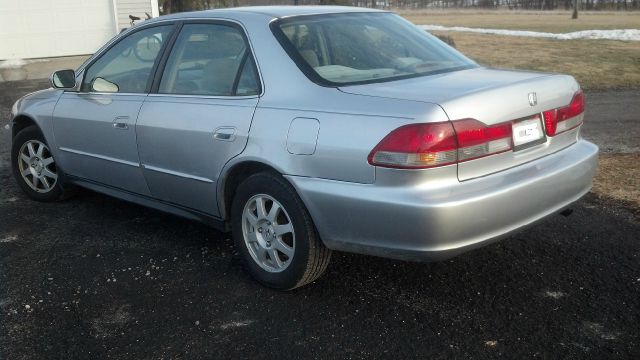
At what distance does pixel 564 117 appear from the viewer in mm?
3627

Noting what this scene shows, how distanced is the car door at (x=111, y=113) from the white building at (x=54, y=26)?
512 inches

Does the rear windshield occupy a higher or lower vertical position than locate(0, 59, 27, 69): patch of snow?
higher

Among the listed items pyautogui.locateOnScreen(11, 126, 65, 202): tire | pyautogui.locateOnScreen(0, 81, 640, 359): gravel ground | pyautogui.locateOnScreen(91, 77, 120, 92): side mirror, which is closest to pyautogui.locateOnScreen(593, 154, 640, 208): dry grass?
pyautogui.locateOnScreen(0, 81, 640, 359): gravel ground

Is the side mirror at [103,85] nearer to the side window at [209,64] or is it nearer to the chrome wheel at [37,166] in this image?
the side window at [209,64]

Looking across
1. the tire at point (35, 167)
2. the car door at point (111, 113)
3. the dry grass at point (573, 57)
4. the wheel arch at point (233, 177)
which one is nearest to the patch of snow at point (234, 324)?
the wheel arch at point (233, 177)

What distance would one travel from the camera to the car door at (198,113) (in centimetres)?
378

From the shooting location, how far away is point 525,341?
10.1ft

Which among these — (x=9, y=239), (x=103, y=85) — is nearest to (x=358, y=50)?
(x=103, y=85)

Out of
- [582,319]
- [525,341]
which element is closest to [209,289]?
[525,341]

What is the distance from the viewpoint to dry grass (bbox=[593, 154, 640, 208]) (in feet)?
17.3

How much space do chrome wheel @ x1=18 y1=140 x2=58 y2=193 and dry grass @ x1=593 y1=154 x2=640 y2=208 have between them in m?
4.54

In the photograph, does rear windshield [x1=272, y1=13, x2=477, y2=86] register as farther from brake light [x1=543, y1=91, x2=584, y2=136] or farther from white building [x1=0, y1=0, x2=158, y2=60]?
white building [x1=0, y1=0, x2=158, y2=60]

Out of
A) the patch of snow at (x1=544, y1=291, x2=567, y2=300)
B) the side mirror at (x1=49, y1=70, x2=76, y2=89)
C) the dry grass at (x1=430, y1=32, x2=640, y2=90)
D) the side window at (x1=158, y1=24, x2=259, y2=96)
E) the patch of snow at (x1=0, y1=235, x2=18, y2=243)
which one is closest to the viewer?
the patch of snow at (x1=544, y1=291, x2=567, y2=300)

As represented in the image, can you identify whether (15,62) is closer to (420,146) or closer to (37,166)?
(37,166)
